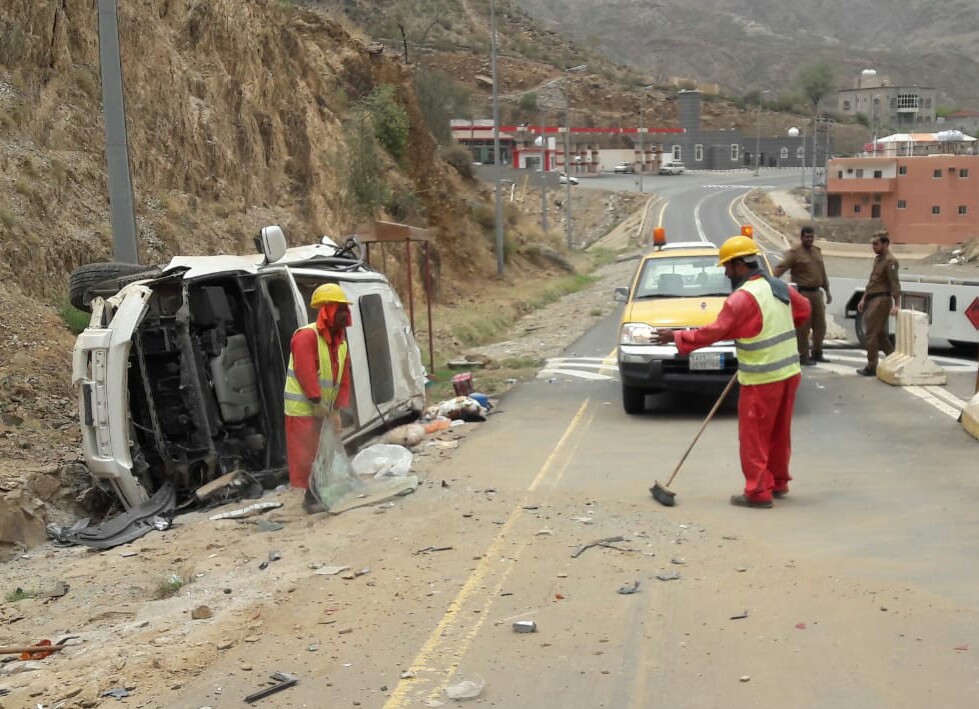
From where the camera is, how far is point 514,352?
21906mm

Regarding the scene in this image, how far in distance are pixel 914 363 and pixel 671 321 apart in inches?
149

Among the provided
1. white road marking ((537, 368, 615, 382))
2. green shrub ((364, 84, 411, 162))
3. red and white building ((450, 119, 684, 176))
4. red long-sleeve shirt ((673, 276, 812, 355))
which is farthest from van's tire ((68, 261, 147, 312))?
red and white building ((450, 119, 684, 176))

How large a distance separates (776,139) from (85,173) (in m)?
138

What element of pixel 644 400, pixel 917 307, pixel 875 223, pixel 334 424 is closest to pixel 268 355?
pixel 334 424

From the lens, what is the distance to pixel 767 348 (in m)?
8.18

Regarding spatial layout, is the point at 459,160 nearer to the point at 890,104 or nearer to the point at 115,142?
the point at 115,142

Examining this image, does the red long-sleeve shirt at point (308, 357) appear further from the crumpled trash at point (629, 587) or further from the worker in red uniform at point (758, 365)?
the crumpled trash at point (629, 587)

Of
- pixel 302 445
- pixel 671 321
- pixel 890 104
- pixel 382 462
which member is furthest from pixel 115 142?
pixel 890 104

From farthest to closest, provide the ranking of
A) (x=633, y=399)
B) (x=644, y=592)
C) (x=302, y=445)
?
(x=633, y=399) → (x=302, y=445) → (x=644, y=592)

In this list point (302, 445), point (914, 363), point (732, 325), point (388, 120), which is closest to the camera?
point (732, 325)

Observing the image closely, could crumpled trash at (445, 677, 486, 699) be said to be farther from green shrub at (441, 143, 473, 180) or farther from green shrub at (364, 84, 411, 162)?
green shrub at (441, 143, 473, 180)

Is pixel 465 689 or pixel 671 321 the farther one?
pixel 671 321

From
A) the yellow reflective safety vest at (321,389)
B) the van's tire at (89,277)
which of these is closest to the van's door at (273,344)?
the yellow reflective safety vest at (321,389)

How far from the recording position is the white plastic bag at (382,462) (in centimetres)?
934
